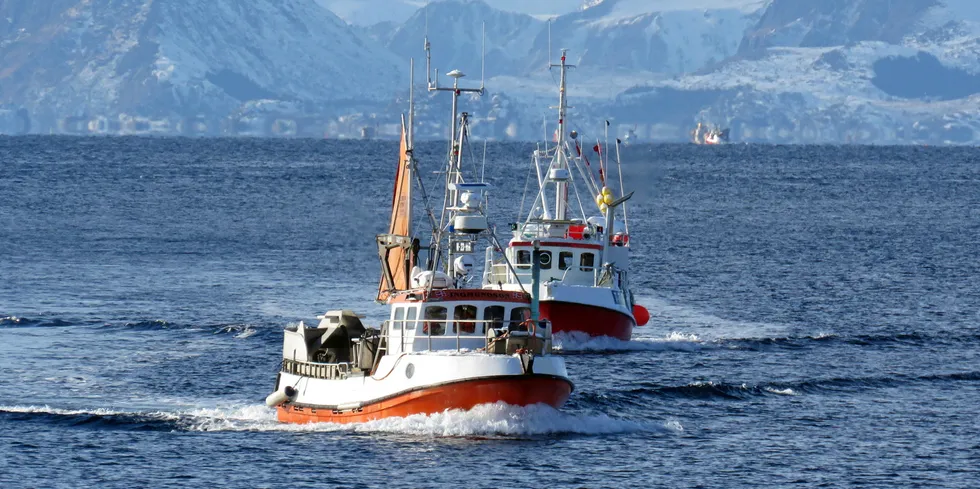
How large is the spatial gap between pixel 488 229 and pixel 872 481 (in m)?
16.1

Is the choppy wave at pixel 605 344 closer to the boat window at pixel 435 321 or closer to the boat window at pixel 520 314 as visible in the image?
the boat window at pixel 520 314

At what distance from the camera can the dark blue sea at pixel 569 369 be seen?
2146 inches

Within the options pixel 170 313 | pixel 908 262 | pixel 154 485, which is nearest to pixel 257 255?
pixel 170 313

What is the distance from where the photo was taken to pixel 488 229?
61906 mm

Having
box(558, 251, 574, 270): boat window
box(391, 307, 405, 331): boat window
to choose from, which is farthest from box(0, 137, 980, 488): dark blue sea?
box(558, 251, 574, 270): boat window

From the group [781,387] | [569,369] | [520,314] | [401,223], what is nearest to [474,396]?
[520,314]

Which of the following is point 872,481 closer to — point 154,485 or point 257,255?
point 154,485

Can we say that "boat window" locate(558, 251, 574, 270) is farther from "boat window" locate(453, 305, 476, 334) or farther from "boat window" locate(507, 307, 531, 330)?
"boat window" locate(453, 305, 476, 334)

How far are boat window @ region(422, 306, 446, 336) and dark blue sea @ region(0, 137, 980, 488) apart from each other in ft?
11.1

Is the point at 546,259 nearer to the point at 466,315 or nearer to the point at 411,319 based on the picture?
the point at 466,315

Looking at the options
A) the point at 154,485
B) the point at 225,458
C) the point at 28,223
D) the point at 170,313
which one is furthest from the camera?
the point at 28,223

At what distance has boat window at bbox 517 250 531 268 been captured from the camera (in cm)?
8406

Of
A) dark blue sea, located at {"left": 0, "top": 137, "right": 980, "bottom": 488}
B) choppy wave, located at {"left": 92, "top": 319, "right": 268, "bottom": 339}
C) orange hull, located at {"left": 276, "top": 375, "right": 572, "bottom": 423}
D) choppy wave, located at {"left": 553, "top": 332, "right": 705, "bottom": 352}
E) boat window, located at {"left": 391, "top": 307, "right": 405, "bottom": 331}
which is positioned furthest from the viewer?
choppy wave, located at {"left": 92, "top": 319, "right": 268, "bottom": 339}

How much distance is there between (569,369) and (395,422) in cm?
1669
